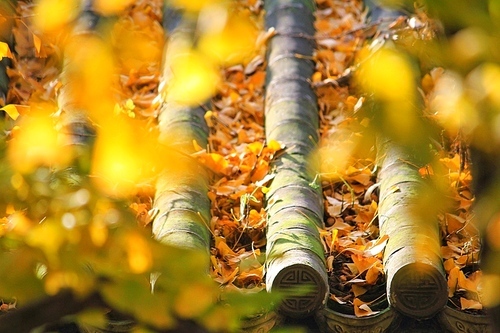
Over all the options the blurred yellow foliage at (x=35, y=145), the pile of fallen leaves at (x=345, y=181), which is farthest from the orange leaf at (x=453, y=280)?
the blurred yellow foliage at (x=35, y=145)

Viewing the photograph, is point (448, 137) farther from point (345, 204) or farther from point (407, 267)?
point (407, 267)

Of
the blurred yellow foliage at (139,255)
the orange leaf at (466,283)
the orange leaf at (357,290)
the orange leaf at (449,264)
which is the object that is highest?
the blurred yellow foliage at (139,255)

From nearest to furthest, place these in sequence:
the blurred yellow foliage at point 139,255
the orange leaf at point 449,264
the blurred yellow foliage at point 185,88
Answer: the blurred yellow foliage at point 139,255, the orange leaf at point 449,264, the blurred yellow foliage at point 185,88

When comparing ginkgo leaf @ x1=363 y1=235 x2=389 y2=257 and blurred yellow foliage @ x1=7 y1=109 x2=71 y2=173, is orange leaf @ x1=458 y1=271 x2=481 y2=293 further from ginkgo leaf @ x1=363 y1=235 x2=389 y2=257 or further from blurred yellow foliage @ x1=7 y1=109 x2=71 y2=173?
blurred yellow foliage @ x1=7 y1=109 x2=71 y2=173

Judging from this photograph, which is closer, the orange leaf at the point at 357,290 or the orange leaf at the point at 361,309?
the orange leaf at the point at 361,309

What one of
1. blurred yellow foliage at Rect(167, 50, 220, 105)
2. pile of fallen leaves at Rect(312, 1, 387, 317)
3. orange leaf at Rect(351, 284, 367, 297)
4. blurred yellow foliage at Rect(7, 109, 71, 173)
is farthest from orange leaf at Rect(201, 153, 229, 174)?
blurred yellow foliage at Rect(7, 109, 71, 173)

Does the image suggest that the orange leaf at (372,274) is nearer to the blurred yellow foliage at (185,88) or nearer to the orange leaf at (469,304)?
the orange leaf at (469,304)

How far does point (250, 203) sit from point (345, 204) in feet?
1.43

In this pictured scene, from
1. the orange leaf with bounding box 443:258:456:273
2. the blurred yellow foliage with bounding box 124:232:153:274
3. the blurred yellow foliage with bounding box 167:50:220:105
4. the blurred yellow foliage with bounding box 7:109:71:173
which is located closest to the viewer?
the blurred yellow foliage with bounding box 124:232:153:274

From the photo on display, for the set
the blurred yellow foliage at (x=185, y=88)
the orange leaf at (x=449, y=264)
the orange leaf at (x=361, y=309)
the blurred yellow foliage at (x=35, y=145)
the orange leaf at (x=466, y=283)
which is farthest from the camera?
the blurred yellow foliage at (x=185, y=88)

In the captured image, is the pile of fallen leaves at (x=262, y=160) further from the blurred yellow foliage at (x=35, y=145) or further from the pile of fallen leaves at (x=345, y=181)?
the blurred yellow foliage at (x=35, y=145)

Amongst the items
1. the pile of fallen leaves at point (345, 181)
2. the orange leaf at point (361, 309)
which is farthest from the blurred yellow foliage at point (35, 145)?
the orange leaf at point (361, 309)

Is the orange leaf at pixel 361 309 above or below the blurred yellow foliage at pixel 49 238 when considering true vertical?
below

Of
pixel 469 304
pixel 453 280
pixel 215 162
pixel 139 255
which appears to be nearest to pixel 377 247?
pixel 453 280
